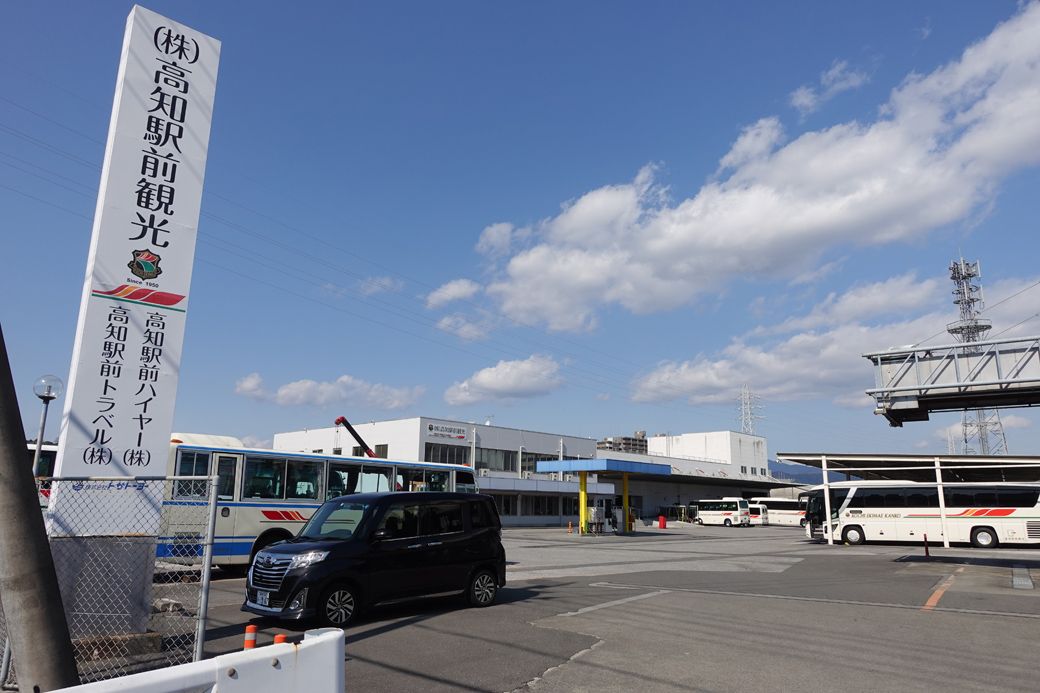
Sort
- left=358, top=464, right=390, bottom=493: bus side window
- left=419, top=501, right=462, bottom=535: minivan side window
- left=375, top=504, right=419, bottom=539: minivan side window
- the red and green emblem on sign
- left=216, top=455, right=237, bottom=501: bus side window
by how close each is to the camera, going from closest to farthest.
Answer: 1. the red and green emblem on sign
2. left=375, top=504, right=419, bottom=539: minivan side window
3. left=419, top=501, right=462, bottom=535: minivan side window
4. left=216, top=455, right=237, bottom=501: bus side window
5. left=358, top=464, right=390, bottom=493: bus side window

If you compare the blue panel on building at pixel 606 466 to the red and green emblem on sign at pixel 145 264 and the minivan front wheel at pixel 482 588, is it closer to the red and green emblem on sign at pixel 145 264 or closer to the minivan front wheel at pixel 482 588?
the minivan front wheel at pixel 482 588

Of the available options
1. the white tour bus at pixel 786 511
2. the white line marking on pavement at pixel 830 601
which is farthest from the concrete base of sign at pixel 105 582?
the white tour bus at pixel 786 511

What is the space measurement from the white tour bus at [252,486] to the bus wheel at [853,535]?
2663 centimetres

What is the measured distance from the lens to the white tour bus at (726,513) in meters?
58.1

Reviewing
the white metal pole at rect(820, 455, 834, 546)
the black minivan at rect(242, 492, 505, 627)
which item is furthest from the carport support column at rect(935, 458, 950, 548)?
the black minivan at rect(242, 492, 505, 627)

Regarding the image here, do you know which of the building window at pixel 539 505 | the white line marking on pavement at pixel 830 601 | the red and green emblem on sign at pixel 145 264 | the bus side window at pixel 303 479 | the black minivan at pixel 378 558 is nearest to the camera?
the red and green emblem on sign at pixel 145 264

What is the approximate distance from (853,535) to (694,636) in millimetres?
29417

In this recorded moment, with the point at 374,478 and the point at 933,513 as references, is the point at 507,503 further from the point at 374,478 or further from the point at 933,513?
the point at 374,478

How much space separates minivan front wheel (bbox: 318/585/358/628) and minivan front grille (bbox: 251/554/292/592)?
2.17 ft

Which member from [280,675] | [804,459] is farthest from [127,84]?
[804,459]

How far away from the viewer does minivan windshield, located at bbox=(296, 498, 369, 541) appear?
33.8 feet

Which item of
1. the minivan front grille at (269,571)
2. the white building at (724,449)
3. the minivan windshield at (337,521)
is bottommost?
the minivan front grille at (269,571)

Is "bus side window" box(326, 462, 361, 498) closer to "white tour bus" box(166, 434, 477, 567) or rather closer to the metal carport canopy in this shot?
"white tour bus" box(166, 434, 477, 567)

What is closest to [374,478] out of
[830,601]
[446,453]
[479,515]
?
[479,515]
